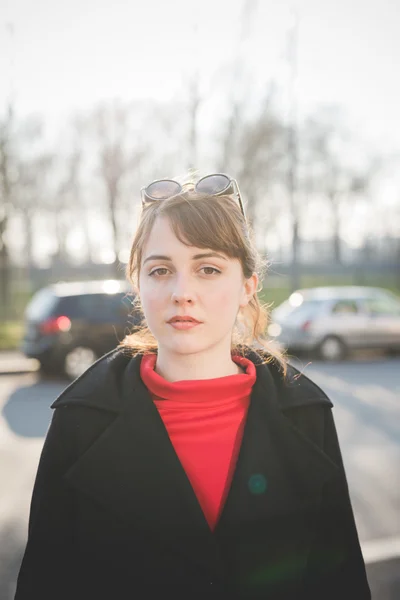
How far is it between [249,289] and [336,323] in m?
11.5

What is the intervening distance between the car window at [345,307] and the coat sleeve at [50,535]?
11.9 metres

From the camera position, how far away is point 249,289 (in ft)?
5.97

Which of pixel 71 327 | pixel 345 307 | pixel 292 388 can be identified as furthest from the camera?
pixel 345 307

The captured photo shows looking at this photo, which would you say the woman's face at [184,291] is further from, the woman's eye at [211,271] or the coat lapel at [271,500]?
the coat lapel at [271,500]

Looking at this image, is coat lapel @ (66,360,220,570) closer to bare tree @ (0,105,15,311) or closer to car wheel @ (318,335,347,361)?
car wheel @ (318,335,347,361)

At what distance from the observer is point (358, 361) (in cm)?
1322

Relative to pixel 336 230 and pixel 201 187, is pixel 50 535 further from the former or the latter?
pixel 336 230

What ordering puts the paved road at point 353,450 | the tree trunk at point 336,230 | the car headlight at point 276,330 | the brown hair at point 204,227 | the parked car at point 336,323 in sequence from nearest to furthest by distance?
1. the brown hair at point 204,227
2. the paved road at point 353,450
3. the parked car at point 336,323
4. the car headlight at point 276,330
5. the tree trunk at point 336,230

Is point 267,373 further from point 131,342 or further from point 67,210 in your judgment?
point 67,210


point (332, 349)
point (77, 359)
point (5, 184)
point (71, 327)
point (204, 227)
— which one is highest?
point (204, 227)

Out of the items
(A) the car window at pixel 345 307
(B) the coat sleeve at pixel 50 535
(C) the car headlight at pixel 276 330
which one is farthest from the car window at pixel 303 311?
(B) the coat sleeve at pixel 50 535

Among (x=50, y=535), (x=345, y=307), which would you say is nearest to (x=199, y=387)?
(x=50, y=535)

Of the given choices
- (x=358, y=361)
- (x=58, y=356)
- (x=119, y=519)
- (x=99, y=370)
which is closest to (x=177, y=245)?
(x=99, y=370)

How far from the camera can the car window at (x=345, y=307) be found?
13023mm
